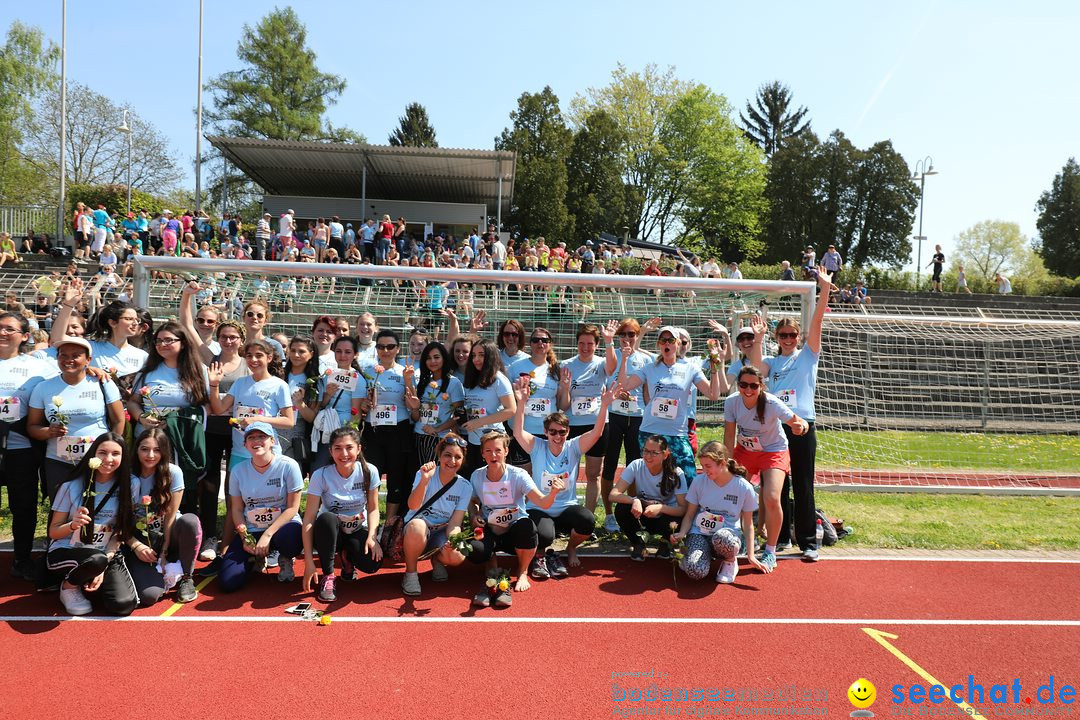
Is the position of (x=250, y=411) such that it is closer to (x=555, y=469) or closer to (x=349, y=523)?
(x=349, y=523)

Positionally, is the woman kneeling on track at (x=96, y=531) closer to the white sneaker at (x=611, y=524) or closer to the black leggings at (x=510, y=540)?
the black leggings at (x=510, y=540)

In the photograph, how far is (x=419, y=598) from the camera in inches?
205

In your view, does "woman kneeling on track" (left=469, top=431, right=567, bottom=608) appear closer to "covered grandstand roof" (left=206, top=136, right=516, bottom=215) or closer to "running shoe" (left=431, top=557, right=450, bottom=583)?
"running shoe" (left=431, top=557, right=450, bottom=583)

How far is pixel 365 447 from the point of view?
620 centimetres

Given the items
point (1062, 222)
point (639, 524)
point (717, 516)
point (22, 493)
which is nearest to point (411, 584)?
point (639, 524)

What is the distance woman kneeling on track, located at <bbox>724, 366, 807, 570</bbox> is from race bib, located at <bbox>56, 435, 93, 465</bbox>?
198 inches

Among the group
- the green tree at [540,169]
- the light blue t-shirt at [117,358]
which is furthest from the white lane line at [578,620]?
the green tree at [540,169]

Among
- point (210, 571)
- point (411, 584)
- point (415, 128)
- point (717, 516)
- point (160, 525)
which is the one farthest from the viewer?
point (415, 128)

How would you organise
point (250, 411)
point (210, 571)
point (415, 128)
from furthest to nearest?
point (415, 128), point (250, 411), point (210, 571)

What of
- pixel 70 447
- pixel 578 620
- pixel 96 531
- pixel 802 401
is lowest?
pixel 578 620

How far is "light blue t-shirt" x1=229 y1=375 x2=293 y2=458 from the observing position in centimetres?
565

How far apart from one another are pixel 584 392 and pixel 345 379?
217cm

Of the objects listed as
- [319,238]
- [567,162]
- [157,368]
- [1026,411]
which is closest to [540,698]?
[157,368]

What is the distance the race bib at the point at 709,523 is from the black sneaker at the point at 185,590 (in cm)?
384
